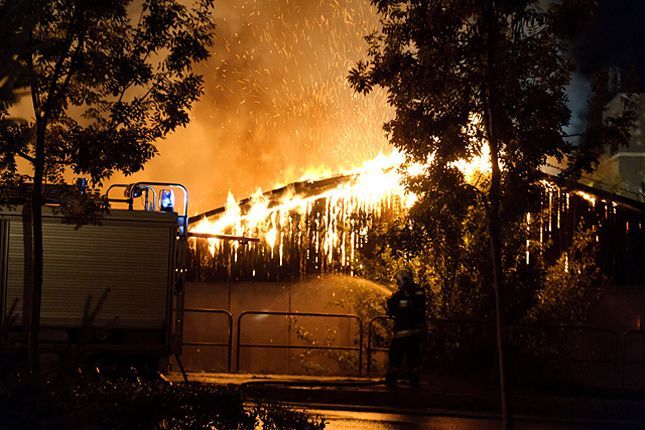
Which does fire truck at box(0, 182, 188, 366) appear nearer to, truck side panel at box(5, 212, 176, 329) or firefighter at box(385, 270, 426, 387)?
truck side panel at box(5, 212, 176, 329)

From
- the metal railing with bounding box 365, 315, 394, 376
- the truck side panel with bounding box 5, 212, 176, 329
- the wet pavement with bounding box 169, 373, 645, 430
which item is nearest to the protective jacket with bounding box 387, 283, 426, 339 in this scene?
the wet pavement with bounding box 169, 373, 645, 430

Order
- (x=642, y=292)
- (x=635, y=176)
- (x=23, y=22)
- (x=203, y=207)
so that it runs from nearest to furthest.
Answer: (x=23, y=22) → (x=642, y=292) → (x=203, y=207) → (x=635, y=176)

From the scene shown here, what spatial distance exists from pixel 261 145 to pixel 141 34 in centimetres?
2227

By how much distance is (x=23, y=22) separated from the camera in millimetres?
4297

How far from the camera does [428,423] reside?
500 inches

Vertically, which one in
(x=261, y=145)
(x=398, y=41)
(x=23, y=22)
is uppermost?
(x=261, y=145)

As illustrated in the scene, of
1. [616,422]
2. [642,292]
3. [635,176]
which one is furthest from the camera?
[635,176]

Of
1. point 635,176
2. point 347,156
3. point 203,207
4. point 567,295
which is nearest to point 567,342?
point 567,295

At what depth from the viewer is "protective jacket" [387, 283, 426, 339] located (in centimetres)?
1548

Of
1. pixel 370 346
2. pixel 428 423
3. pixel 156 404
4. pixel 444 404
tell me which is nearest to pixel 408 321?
pixel 444 404

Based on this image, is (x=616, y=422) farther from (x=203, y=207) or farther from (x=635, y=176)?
(x=635, y=176)

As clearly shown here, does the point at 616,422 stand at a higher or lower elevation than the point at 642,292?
lower

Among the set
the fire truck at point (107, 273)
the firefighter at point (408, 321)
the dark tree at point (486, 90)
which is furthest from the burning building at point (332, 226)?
the dark tree at point (486, 90)

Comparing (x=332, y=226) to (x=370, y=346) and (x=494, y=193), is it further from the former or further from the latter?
(x=494, y=193)
